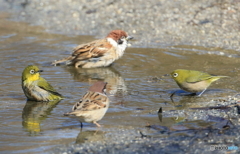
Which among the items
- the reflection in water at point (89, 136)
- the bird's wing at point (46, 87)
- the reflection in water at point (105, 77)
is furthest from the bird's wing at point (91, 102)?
the reflection in water at point (105, 77)

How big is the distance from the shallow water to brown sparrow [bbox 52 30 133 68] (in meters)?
0.26

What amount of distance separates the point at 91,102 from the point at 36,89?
206 cm

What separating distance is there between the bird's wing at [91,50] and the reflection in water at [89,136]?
5.11m

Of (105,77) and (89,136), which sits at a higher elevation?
(89,136)

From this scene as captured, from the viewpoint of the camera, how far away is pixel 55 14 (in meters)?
16.6

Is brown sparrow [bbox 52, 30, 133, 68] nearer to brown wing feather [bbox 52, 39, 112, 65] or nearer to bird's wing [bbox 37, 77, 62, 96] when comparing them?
brown wing feather [bbox 52, 39, 112, 65]

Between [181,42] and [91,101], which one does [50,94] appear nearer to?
[91,101]

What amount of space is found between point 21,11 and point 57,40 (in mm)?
4735

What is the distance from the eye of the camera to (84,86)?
30.2ft

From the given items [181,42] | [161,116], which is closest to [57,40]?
[181,42]

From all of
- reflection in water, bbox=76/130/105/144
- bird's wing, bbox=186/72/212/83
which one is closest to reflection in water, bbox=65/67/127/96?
bird's wing, bbox=186/72/212/83

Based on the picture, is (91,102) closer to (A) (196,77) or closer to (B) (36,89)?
(B) (36,89)

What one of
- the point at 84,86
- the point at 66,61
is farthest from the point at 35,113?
the point at 66,61

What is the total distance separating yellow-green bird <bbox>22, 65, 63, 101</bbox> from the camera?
26.7ft
